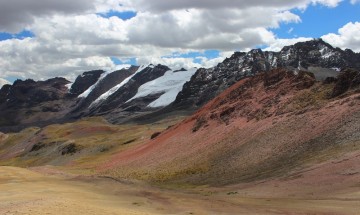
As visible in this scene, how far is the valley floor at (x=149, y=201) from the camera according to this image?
118 feet

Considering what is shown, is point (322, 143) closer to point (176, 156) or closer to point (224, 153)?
point (224, 153)

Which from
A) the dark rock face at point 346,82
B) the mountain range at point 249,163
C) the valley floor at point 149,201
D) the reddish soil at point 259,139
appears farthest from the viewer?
the dark rock face at point 346,82

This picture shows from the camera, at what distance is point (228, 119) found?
307 ft

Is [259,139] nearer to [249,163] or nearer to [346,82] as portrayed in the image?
[249,163]

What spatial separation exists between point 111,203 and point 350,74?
169 feet

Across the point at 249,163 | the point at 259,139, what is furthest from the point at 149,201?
the point at 259,139

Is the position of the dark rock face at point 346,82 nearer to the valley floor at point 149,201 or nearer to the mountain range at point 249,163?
the mountain range at point 249,163

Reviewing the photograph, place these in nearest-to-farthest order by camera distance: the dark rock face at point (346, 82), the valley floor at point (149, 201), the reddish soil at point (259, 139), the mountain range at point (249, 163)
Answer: the valley floor at point (149, 201)
the mountain range at point (249, 163)
the reddish soil at point (259, 139)
the dark rock face at point (346, 82)

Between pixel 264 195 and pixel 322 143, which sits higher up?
pixel 322 143

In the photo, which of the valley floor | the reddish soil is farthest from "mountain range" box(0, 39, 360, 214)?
the reddish soil

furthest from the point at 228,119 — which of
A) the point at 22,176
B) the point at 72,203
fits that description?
the point at 72,203

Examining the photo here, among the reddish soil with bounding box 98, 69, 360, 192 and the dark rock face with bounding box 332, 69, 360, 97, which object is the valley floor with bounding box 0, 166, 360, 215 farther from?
the dark rock face with bounding box 332, 69, 360, 97

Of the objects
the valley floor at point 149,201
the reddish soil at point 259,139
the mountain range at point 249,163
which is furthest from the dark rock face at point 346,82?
the valley floor at point 149,201

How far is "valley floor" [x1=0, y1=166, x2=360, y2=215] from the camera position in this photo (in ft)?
→ 118
